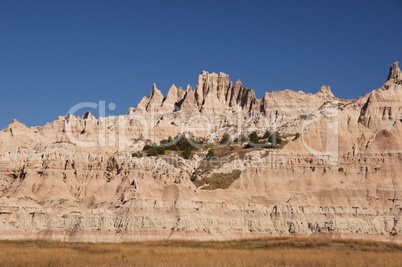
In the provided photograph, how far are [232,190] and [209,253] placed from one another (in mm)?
21552

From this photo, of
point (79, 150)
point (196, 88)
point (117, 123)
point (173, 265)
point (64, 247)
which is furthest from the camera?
point (196, 88)

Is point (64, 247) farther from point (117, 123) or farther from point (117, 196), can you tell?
point (117, 123)

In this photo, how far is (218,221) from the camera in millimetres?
56938

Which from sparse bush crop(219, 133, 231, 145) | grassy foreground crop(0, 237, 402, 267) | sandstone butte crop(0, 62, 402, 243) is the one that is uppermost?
sparse bush crop(219, 133, 231, 145)

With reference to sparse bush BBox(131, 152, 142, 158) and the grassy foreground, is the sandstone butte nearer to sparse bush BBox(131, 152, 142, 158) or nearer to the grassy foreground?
the grassy foreground

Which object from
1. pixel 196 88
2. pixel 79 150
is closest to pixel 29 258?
pixel 79 150

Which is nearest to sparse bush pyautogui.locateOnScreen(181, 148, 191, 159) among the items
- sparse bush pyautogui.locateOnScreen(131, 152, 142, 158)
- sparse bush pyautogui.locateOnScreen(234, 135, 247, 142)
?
sparse bush pyautogui.locateOnScreen(131, 152, 142, 158)

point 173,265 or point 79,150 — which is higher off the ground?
point 79,150

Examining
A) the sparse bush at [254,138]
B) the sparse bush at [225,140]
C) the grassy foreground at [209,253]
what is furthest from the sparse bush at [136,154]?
the grassy foreground at [209,253]

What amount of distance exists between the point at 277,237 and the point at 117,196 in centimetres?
2179

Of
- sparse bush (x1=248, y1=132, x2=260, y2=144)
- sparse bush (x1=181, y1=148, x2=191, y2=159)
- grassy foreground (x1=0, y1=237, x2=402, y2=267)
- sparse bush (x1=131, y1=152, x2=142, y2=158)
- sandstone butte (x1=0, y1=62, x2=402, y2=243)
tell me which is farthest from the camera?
sparse bush (x1=248, y1=132, x2=260, y2=144)

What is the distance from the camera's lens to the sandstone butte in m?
55.4

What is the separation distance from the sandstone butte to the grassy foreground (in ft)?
11.6

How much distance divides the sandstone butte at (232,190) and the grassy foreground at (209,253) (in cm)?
353
